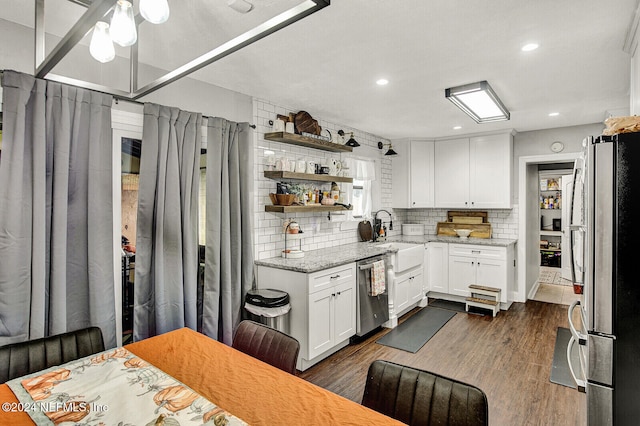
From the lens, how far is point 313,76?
9.33ft

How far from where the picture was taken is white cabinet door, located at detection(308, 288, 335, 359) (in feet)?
9.78

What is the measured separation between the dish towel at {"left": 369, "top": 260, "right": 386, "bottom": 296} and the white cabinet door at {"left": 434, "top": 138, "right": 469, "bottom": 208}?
7.10 feet

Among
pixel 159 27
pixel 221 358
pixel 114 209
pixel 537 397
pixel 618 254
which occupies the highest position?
pixel 159 27

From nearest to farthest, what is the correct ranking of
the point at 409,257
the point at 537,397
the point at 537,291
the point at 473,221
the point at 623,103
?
the point at 537,397 < the point at 623,103 < the point at 409,257 < the point at 473,221 < the point at 537,291

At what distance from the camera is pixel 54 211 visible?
2064 millimetres

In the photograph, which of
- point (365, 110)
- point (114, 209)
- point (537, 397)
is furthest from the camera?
point (365, 110)

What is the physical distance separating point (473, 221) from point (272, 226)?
343 centimetres

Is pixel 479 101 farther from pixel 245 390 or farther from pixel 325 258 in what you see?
pixel 245 390

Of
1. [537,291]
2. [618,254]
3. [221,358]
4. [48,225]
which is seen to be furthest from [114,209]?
[537,291]

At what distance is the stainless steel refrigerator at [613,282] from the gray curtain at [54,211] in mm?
2770

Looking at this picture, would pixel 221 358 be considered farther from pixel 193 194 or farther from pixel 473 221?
pixel 473 221

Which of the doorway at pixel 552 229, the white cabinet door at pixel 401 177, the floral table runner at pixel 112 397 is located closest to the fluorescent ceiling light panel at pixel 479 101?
the white cabinet door at pixel 401 177

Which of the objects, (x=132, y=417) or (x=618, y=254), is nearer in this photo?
(x=132, y=417)

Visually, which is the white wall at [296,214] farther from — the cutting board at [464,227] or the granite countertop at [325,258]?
the cutting board at [464,227]
